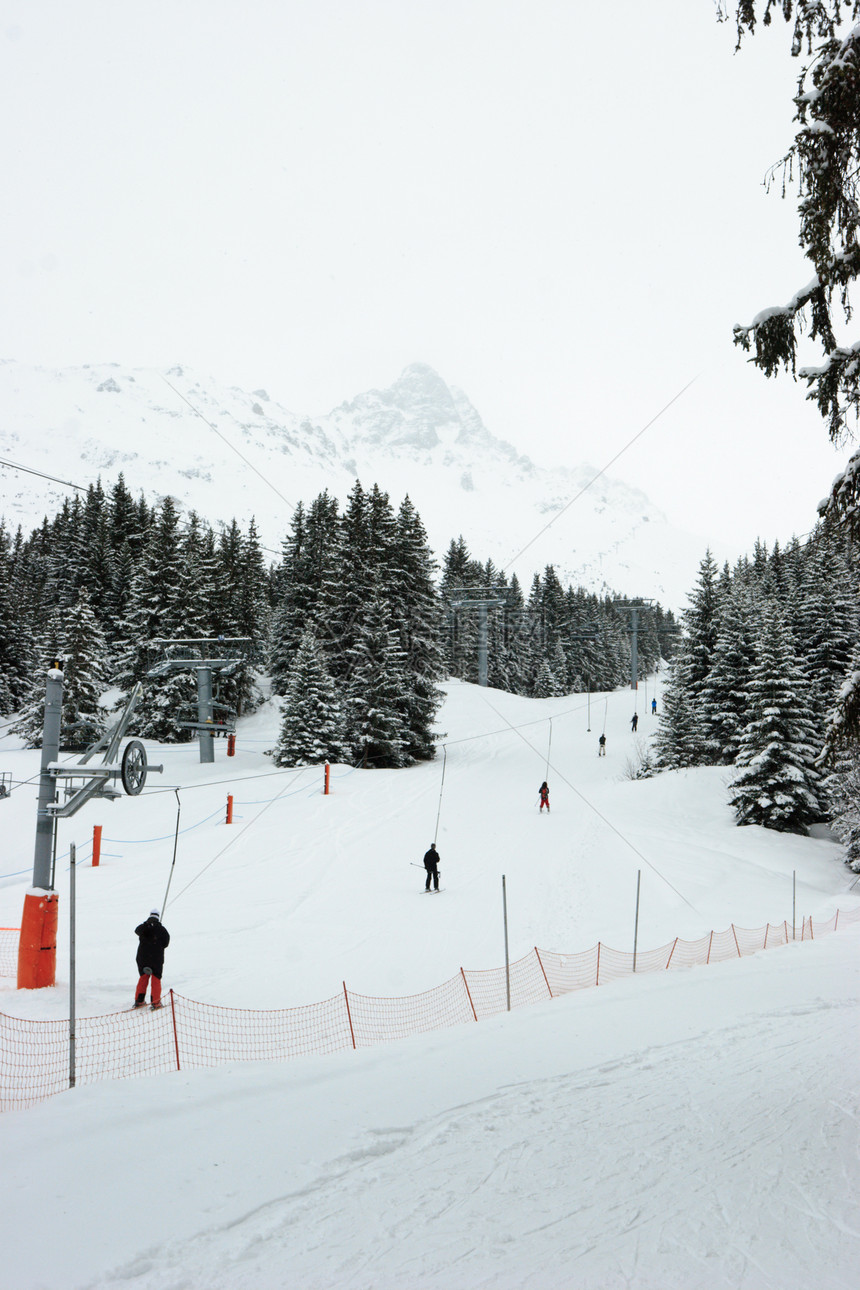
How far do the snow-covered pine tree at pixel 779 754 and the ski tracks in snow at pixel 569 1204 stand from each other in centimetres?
2327

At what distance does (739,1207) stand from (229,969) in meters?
9.68

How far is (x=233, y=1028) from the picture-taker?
9.98 meters

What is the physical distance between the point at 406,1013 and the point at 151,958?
4.03m

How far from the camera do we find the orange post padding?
11.1m

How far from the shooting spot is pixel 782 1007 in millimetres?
11148

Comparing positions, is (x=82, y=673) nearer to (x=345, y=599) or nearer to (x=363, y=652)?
(x=345, y=599)

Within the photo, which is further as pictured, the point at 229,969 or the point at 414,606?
the point at 414,606

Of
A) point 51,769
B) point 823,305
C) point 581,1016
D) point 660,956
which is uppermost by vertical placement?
point 823,305

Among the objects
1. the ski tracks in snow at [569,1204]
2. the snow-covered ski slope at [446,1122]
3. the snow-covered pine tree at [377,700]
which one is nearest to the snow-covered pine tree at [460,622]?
the snow-covered pine tree at [377,700]

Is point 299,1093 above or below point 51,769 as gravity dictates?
below

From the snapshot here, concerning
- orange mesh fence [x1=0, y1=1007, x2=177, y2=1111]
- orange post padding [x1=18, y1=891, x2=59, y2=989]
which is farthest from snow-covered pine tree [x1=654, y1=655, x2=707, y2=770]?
orange mesh fence [x1=0, y1=1007, x2=177, y2=1111]

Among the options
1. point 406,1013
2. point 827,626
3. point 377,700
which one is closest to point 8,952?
point 406,1013

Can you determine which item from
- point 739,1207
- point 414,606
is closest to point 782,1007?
point 739,1207

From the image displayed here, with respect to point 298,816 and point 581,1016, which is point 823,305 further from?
point 298,816
